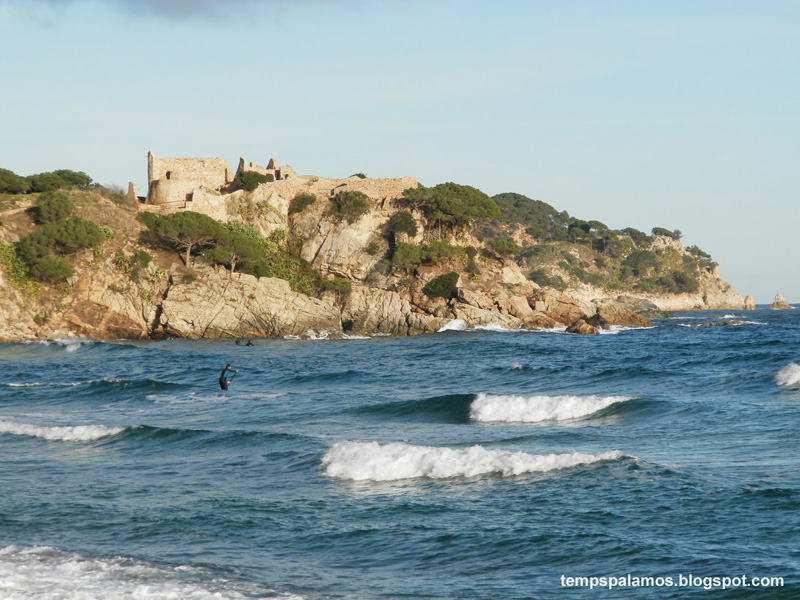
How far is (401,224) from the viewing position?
61.6m

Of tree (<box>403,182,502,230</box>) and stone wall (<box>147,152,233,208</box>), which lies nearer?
stone wall (<box>147,152,233,208</box>)

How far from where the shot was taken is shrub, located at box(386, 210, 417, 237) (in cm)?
6162

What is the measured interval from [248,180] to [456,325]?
21.0 metres

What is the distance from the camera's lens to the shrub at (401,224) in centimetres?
6162

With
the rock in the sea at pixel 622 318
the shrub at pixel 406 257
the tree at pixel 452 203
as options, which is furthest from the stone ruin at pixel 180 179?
the rock in the sea at pixel 622 318

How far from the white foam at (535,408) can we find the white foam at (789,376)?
15.2 ft

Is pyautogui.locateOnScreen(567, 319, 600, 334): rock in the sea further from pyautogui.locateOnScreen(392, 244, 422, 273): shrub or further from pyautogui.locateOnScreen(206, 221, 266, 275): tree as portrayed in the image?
pyautogui.locateOnScreen(206, 221, 266, 275): tree

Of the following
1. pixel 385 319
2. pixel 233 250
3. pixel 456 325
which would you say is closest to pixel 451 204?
pixel 456 325

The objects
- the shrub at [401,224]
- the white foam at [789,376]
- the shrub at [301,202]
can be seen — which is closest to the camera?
the white foam at [789,376]

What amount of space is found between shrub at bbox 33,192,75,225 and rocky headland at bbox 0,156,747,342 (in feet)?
2.94

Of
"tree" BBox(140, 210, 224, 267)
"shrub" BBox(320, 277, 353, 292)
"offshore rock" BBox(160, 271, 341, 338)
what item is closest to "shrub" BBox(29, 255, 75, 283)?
"offshore rock" BBox(160, 271, 341, 338)

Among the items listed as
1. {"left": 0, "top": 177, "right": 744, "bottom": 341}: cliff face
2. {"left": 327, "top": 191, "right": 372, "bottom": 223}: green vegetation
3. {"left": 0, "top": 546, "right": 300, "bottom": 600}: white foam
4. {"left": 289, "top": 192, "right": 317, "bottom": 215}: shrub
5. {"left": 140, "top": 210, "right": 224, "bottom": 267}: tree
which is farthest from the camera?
{"left": 289, "top": 192, "right": 317, "bottom": 215}: shrub

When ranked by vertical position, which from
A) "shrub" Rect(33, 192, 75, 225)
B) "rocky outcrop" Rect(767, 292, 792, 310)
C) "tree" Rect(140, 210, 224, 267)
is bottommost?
"rocky outcrop" Rect(767, 292, 792, 310)

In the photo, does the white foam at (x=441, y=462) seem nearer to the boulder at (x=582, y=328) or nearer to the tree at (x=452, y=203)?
the boulder at (x=582, y=328)
